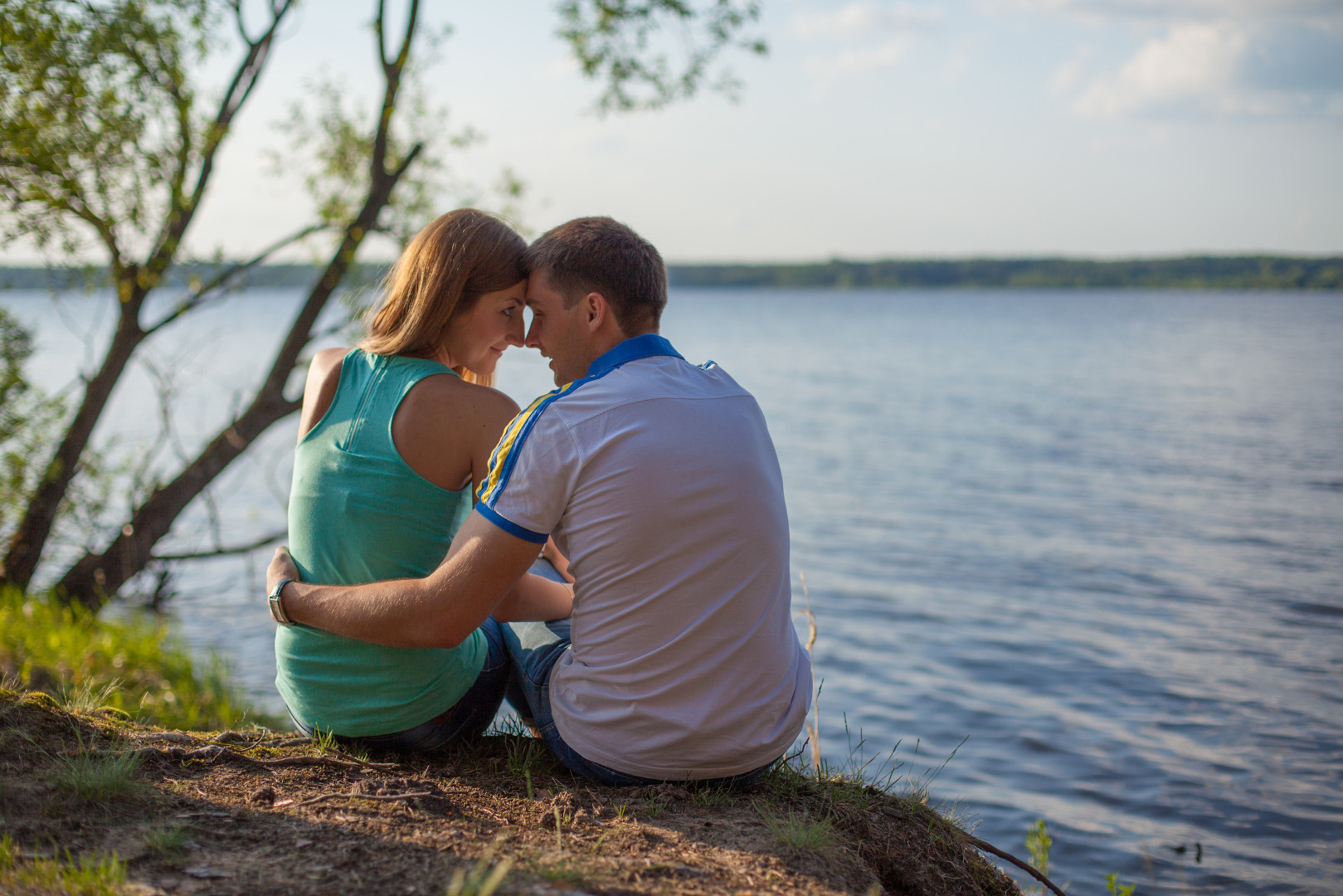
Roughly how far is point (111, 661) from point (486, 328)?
20.0ft

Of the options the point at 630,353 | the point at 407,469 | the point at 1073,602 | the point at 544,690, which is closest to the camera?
the point at 630,353

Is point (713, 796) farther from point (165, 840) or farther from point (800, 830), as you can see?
point (165, 840)

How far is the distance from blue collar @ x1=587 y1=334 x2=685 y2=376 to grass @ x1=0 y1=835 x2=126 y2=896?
161cm

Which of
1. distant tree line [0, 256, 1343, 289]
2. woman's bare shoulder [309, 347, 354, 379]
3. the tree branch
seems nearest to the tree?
the tree branch

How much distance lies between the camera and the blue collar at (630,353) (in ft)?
8.79

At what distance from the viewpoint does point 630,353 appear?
2695 millimetres

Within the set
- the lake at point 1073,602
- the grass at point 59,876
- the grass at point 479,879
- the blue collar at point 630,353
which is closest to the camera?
the grass at point 479,879

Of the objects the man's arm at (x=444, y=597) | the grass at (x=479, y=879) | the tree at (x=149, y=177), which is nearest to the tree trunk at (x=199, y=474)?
the tree at (x=149, y=177)

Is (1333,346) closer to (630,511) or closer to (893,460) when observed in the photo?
(893,460)

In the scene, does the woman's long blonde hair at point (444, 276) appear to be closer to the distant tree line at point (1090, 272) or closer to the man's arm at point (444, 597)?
the man's arm at point (444, 597)

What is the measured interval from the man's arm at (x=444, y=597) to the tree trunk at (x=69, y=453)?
647cm

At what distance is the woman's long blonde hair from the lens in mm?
2986

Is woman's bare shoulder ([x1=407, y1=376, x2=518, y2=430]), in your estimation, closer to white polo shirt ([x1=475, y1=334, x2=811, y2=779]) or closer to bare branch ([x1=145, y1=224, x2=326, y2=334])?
white polo shirt ([x1=475, y1=334, x2=811, y2=779])

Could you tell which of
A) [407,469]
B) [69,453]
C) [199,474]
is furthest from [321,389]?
[69,453]
